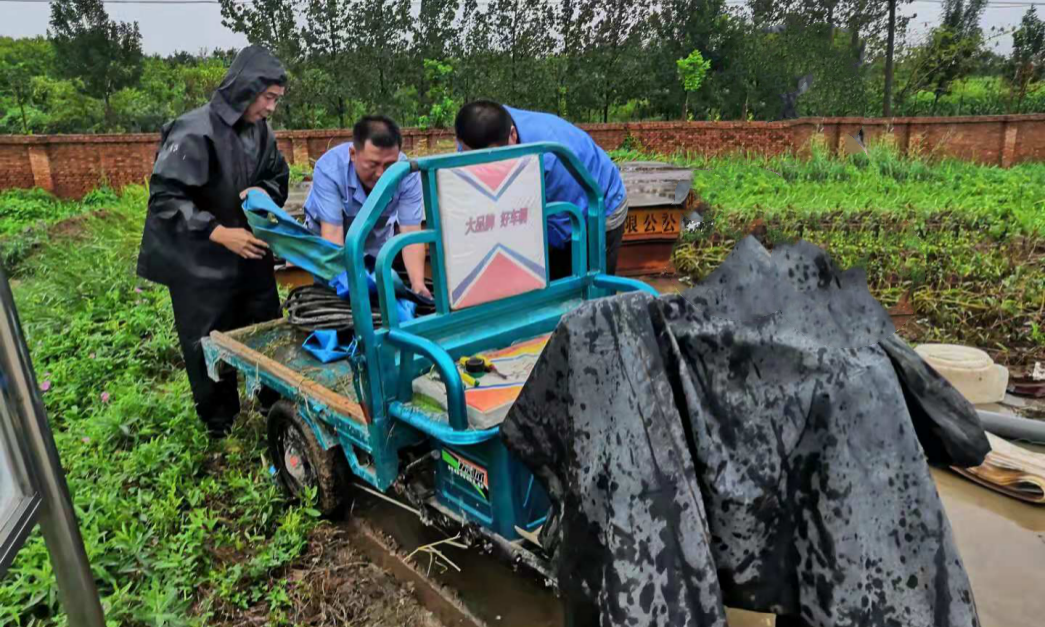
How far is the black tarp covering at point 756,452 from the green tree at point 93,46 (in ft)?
68.0

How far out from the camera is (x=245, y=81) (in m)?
3.76

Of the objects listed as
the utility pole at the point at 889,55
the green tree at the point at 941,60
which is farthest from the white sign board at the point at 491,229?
the green tree at the point at 941,60

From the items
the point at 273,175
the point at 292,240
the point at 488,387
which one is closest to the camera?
the point at 488,387

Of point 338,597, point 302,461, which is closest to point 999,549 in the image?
point 338,597

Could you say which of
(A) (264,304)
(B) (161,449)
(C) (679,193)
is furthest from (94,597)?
(C) (679,193)

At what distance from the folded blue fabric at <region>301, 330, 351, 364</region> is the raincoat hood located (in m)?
1.21

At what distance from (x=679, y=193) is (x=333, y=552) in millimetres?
4968

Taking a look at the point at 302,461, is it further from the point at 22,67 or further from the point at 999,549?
the point at 22,67

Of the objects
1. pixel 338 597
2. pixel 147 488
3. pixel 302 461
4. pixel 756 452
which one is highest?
pixel 756 452

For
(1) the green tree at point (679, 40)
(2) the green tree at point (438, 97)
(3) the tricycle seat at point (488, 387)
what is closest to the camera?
(3) the tricycle seat at point (488, 387)

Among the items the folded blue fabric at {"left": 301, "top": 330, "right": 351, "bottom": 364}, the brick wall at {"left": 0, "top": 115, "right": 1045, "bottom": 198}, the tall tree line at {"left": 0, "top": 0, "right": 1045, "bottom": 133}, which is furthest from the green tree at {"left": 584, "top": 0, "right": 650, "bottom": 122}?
the folded blue fabric at {"left": 301, "top": 330, "right": 351, "bottom": 364}

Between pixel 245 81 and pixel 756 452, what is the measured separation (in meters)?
3.27

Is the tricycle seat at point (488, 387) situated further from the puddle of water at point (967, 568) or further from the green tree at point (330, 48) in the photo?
the green tree at point (330, 48)

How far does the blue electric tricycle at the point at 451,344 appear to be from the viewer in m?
2.53
